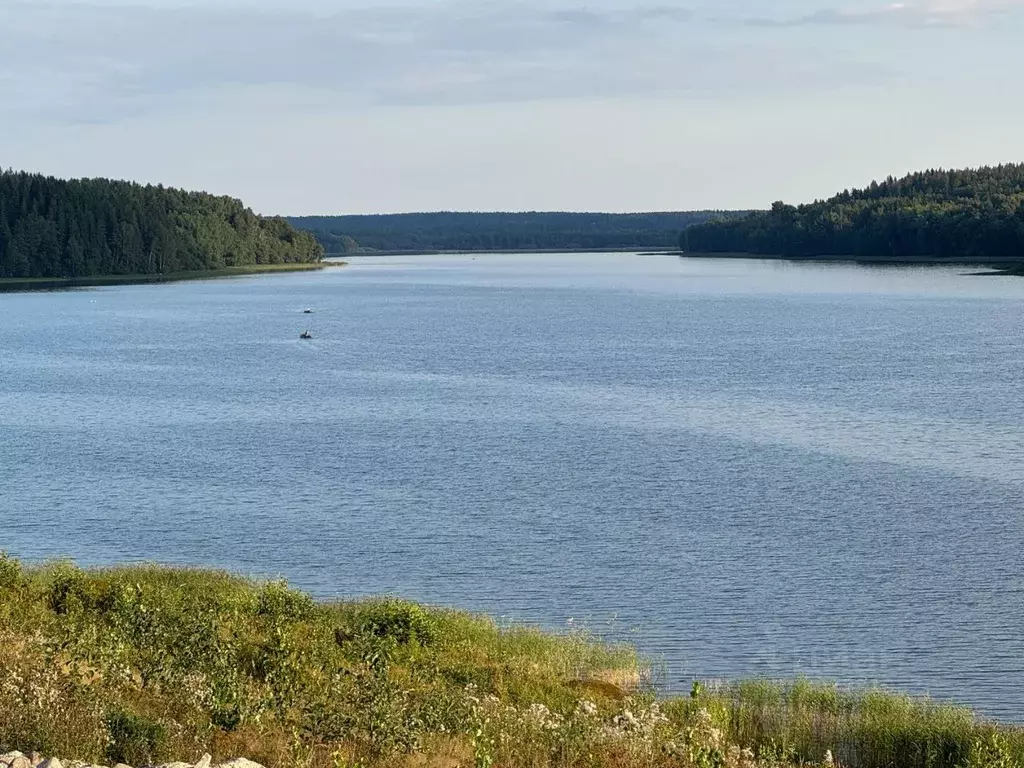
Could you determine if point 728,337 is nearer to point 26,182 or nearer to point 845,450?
point 845,450

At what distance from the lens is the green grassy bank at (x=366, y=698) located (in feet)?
42.5

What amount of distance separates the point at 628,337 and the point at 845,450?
149ft

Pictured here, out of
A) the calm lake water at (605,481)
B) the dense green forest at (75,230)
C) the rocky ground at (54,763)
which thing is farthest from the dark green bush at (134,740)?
the dense green forest at (75,230)

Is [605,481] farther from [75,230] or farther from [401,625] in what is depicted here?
[75,230]

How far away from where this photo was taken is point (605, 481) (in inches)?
1499

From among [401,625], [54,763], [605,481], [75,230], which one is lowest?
[605,481]

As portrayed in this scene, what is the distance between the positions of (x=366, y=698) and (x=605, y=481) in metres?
23.3

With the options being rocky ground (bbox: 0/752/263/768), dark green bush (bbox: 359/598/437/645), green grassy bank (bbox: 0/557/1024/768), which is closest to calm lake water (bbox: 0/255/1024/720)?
green grassy bank (bbox: 0/557/1024/768)

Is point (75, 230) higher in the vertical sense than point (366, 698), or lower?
higher

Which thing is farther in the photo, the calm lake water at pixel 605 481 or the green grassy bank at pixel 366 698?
the calm lake water at pixel 605 481

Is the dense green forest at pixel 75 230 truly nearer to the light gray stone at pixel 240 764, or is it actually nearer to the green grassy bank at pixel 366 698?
the green grassy bank at pixel 366 698

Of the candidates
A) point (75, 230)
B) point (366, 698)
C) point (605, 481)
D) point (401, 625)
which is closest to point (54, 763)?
point (366, 698)

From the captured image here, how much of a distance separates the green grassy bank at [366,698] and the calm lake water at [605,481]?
2759 millimetres

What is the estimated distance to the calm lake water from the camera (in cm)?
2509
